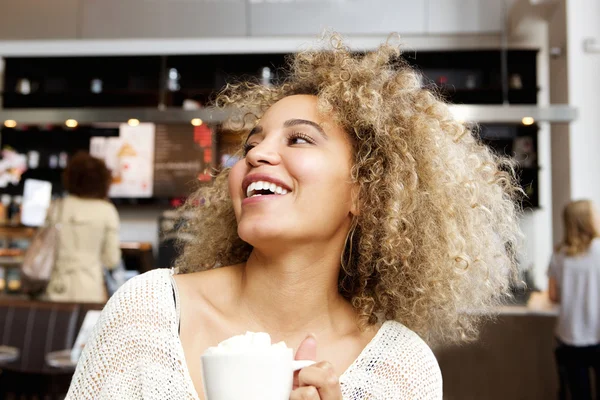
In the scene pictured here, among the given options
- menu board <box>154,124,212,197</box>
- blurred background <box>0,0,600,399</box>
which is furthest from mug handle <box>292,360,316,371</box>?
menu board <box>154,124,212,197</box>

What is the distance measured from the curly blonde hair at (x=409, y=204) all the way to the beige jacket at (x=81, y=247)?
265cm

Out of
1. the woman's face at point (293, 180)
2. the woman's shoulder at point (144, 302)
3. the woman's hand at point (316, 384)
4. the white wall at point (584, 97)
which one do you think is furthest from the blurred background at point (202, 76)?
the woman's hand at point (316, 384)

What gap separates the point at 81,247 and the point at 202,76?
309 cm

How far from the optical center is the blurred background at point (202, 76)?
5.75 metres

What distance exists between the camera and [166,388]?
1.04 meters

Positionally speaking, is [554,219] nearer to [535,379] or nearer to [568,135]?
[568,135]

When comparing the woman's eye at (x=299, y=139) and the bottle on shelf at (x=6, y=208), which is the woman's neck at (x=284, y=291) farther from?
the bottle on shelf at (x=6, y=208)

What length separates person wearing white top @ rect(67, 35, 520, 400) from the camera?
109 cm

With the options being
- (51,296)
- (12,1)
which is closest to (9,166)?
(12,1)

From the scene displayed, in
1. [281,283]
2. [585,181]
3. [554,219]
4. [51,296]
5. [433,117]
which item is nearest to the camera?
[281,283]

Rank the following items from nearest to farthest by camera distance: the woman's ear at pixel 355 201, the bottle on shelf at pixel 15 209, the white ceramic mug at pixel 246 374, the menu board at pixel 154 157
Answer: the white ceramic mug at pixel 246 374, the woman's ear at pixel 355 201, the menu board at pixel 154 157, the bottle on shelf at pixel 15 209

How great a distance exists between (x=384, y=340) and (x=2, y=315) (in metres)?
3.13

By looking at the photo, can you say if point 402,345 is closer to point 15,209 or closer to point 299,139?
point 299,139

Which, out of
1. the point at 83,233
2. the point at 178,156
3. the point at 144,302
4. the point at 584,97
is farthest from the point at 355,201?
the point at 584,97
